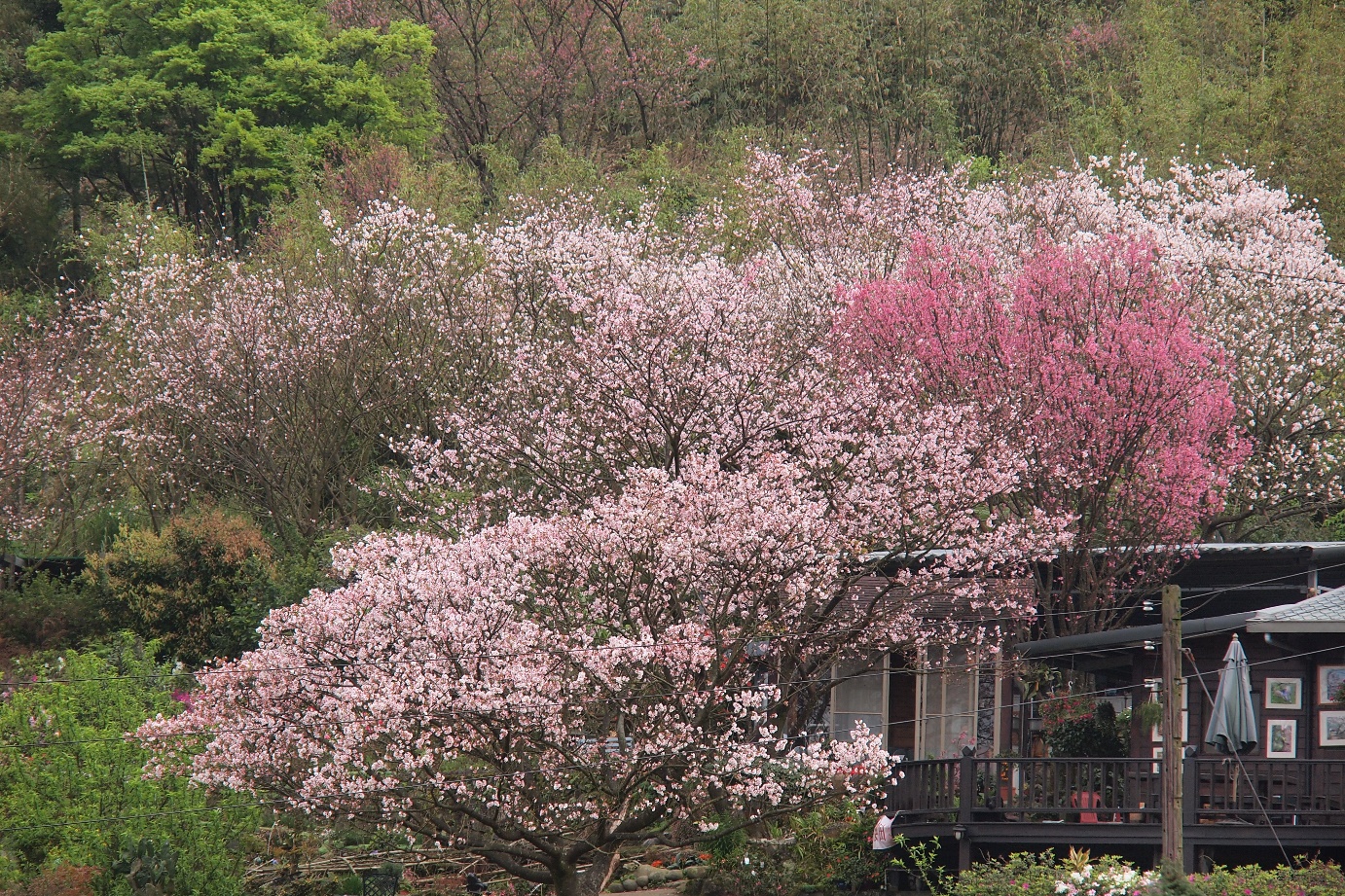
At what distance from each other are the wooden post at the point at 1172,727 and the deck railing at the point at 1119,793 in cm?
182

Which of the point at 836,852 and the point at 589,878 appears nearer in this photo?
the point at 589,878

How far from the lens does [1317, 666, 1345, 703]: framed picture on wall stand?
69.2ft

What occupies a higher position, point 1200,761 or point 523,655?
point 523,655

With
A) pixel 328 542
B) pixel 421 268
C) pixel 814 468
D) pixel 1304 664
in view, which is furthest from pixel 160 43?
pixel 1304 664

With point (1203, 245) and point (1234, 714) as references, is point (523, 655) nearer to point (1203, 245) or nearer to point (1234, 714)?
point (1234, 714)

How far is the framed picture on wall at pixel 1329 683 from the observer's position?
21.1 metres

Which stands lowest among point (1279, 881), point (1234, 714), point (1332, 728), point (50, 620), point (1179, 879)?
point (1279, 881)

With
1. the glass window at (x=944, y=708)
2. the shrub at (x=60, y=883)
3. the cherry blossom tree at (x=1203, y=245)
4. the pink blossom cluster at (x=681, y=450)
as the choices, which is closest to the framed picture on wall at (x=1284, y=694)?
the pink blossom cluster at (x=681, y=450)

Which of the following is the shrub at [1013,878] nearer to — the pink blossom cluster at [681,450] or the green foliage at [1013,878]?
the green foliage at [1013,878]

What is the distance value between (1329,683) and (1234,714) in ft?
9.81

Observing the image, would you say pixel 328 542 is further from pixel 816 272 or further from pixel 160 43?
pixel 160 43

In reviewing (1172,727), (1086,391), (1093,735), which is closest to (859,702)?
(1093,735)

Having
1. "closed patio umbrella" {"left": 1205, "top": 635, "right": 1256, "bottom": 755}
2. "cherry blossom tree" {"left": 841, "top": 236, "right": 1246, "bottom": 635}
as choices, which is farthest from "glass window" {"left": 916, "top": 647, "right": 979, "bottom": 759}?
"closed patio umbrella" {"left": 1205, "top": 635, "right": 1256, "bottom": 755}

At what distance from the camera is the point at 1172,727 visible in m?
17.5
